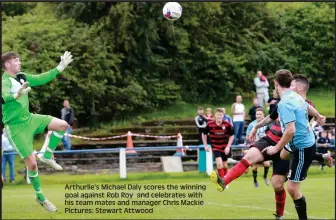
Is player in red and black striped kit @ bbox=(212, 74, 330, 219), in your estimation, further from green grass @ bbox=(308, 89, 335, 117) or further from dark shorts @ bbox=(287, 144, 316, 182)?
green grass @ bbox=(308, 89, 335, 117)

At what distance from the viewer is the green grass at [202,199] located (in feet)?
51.5

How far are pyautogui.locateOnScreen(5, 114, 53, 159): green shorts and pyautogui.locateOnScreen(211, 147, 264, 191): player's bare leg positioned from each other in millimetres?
3336

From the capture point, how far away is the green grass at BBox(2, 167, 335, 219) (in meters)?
15.7

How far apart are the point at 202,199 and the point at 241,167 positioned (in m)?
6.43

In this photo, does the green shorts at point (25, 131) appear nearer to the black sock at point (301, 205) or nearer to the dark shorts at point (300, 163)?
the dark shorts at point (300, 163)

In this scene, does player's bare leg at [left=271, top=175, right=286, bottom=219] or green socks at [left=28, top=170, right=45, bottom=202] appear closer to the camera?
green socks at [left=28, top=170, right=45, bottom=202]

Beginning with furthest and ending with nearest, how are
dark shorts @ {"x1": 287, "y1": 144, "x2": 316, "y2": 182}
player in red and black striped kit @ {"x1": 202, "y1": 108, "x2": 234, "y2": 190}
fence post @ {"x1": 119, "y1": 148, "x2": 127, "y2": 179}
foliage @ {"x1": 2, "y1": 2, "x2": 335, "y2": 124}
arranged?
foliage @ {"x1": 2, "y1": 2, "x2": 335, "y2": 124}
fence post @ {"x1": 119, "y1": 148, "x2": 127, "y2": 179}
player in red and black striped kit @ {"x1": 202, "y1": 108, "x2": 234, "y2": 190}
dark shorts @ {"x1": 287, "y1": 144, "x2": 316, "y2": 182}

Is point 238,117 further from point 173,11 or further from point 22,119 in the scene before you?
point 22,119

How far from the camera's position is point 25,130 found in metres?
13.4

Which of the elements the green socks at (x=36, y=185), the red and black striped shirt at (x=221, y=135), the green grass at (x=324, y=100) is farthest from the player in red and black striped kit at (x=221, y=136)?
the green grass at (x=324, y=100)

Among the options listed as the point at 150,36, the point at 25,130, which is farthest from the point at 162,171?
the point at 25,130

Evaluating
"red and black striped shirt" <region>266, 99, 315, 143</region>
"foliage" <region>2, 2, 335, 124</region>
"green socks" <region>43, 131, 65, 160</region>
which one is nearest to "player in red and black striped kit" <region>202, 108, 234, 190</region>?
"red and black striped shirt" <region>266, 99, 315, 143</region>

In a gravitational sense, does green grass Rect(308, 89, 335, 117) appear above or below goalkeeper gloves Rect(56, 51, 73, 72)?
above

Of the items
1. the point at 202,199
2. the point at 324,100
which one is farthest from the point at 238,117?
the point at 324,100
